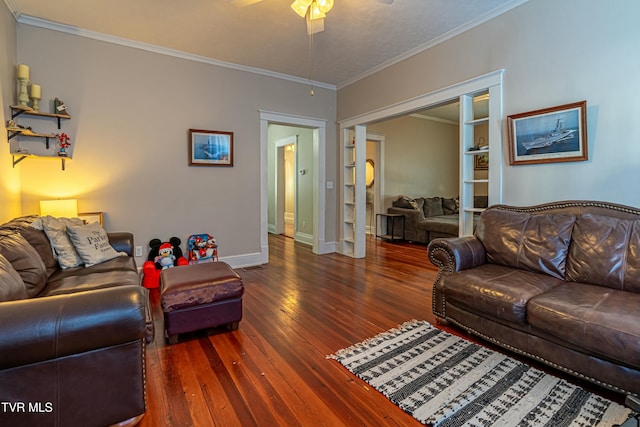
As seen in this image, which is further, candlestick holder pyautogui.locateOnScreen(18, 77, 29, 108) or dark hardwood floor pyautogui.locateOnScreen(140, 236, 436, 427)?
candlestick holder pyautogui.locateOnScreen(18, 77, 29, 108)

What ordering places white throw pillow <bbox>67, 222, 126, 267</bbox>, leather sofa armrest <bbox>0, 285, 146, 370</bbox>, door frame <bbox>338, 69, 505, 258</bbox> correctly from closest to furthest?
leather sofa armrest <bbox>0, 285, 146, 370</bbox> → white throw pillow <bbox>67, 222, 126, 267</bbox> → door frame <bbox>338, 69, 505, 258</bbox>

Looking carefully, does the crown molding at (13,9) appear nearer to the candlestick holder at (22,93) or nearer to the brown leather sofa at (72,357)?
the candlestick holder at (22,93)

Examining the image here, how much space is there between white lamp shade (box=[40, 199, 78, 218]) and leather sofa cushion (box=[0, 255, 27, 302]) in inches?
71.5

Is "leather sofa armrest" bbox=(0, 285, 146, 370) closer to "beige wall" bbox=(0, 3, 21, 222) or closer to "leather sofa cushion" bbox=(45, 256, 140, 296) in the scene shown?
"leather sofa cushion" bbox=(45, 256, 140, 296)

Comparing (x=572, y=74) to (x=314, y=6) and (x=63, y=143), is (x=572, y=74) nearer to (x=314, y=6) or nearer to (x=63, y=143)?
(x=314, y=6)

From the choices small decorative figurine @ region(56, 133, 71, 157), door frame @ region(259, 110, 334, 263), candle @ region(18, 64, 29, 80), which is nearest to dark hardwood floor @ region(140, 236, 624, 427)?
door frame @ region(259, 110, 334, 263)

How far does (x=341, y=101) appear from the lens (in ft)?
17.1

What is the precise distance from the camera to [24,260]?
6.15 feet

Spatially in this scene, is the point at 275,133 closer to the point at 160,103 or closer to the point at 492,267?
the point at 160,103

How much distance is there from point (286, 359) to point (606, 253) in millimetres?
2281

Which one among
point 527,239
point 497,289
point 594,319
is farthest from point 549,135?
point 594,319

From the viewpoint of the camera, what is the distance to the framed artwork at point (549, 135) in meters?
2.50

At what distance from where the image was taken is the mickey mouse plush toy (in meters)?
3.56

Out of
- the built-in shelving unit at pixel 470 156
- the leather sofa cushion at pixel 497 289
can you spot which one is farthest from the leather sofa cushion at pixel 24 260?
the built-in shelving unit at pixel 470 156
